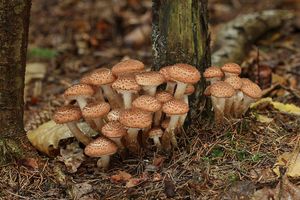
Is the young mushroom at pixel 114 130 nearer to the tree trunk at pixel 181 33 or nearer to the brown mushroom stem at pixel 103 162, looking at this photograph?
the brown mushroom stem at pixel 103 162

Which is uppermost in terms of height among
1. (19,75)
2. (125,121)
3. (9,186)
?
(19,75)

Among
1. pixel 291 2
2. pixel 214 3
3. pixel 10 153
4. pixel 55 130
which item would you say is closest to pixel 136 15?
pixel 214 3

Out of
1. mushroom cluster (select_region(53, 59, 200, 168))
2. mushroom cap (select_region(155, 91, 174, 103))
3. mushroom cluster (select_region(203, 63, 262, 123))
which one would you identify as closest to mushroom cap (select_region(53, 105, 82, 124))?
mushroom cluster (select_region(53, 59, 200, 168))

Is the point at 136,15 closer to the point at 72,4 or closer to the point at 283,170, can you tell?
the point at 72,4

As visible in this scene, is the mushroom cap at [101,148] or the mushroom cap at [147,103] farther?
the mushroom cap at [101,148]

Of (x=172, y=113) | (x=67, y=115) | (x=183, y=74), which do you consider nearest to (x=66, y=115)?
(x=67, y=115)

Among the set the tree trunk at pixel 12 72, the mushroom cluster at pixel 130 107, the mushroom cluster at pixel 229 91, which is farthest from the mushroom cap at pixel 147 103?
the tree trunk at pixel 12 72

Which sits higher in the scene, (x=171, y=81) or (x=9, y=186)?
(x=171, y=81)

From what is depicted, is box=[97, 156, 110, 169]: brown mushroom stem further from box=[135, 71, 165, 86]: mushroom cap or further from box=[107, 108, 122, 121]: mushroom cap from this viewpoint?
box=[135, 71, 165, 86]: mushroom cap
